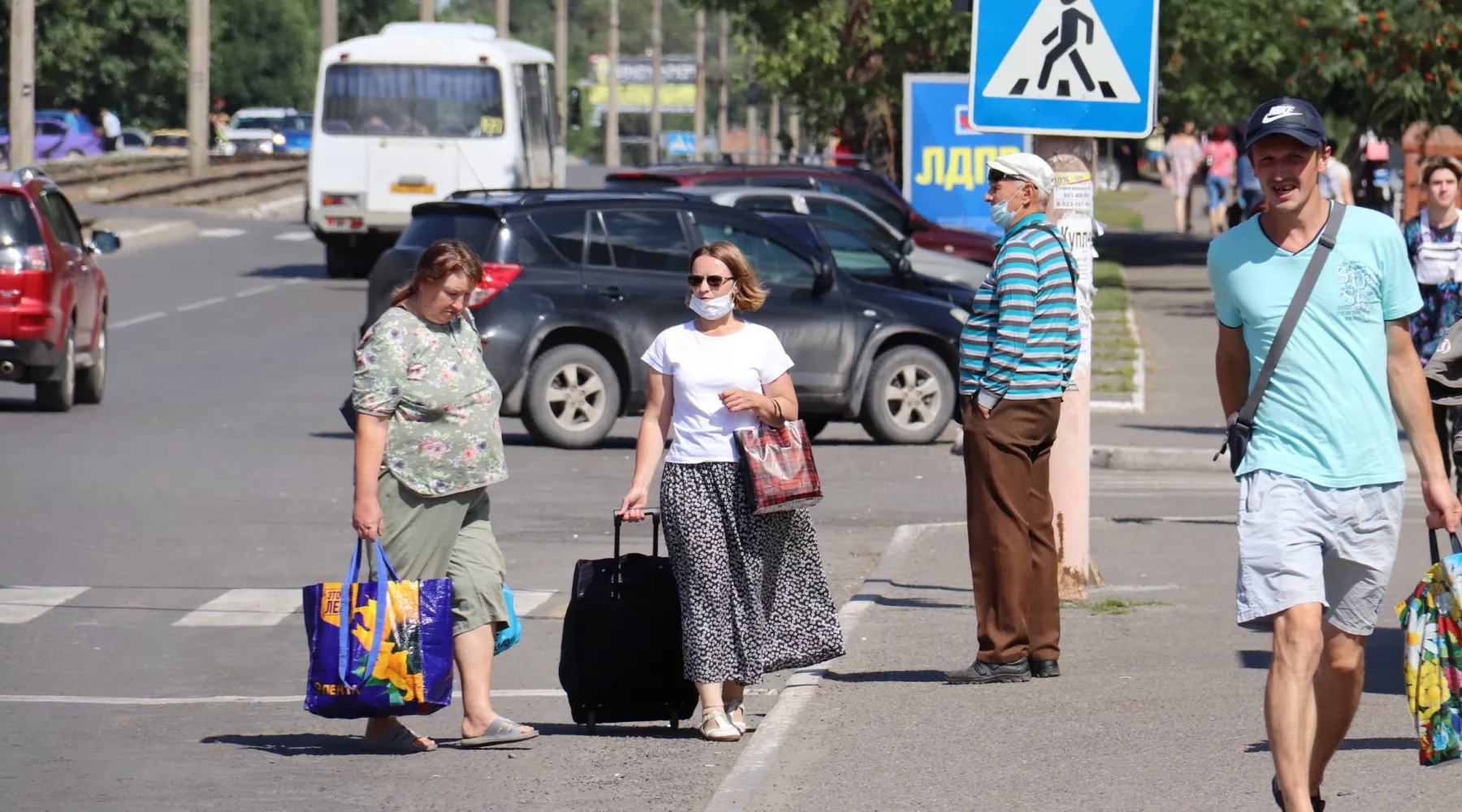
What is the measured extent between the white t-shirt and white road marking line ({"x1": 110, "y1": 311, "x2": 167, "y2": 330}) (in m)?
17.9

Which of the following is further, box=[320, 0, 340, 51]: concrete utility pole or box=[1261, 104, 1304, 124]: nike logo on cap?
A: box=[320, 0, 340, 51]: concrete utility pole

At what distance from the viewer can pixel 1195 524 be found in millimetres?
12445

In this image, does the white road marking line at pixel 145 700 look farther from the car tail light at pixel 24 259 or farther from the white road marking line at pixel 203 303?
the white road marking line at pixel 203 303

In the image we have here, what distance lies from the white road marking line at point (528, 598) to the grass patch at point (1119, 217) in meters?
40.0

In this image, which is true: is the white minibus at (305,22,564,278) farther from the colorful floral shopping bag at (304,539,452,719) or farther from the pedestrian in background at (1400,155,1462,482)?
the colorful floral shopping bag at (304,539,452,719)

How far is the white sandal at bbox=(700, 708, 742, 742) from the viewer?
709cm

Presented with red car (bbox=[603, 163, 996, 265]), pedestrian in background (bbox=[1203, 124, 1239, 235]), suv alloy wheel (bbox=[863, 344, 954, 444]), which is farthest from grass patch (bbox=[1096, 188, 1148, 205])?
suv alloy wheel (bbox=[863, 344, 954, 444])

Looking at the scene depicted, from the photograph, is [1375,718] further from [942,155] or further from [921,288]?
[942,155]

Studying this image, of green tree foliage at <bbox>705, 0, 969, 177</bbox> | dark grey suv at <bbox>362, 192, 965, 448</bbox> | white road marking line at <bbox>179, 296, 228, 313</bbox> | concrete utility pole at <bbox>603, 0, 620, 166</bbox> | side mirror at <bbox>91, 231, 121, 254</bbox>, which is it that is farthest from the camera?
concrete utility pole at <bbox>603, 0, 620, 166</bbox>

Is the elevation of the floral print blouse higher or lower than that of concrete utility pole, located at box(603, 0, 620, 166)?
lower

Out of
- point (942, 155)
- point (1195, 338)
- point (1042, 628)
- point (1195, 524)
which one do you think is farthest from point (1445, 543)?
point (1195, 338)

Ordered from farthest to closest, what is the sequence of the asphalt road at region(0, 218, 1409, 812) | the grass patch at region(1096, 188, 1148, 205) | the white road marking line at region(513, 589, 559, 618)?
1. the grass patch at region(1096, 188, 1148, 205)
2. the white road marking line at region(513, 589, 559, 618)
3. the asphalt road at region(0, 218, 1409, 812)

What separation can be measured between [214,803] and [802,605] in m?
1.93

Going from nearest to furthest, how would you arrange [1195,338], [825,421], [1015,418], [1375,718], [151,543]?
1. [1375,718]
2. [1015,418]
3. [151,543]
4. [825,421]
5. [1195,338]
